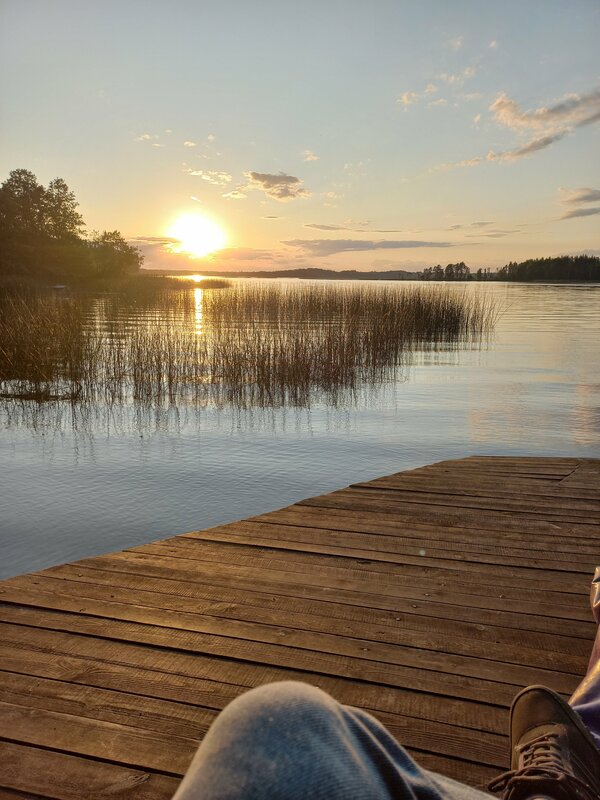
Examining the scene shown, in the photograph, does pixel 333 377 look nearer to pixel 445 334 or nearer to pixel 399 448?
pixel 399 448

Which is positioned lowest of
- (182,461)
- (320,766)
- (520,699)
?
(182,461)

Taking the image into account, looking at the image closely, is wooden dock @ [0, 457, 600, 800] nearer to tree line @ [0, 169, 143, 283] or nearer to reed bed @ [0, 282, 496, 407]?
reed bed @ [0, 282, 496, 407]

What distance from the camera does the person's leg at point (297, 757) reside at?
608 mm

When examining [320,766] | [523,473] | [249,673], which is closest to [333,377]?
[523,473]

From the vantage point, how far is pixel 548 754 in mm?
1097

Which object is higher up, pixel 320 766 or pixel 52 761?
pixel 320 766

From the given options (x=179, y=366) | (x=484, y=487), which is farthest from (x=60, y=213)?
(x=484, y=487)

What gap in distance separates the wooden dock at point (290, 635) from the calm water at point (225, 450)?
5.30 ft

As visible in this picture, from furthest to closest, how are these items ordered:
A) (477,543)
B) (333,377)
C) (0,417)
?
(333,377), (0,417), (477,543)

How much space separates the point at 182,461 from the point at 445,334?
11221 mm

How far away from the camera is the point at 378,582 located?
212 centimetres

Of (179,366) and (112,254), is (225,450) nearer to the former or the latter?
(179,366)

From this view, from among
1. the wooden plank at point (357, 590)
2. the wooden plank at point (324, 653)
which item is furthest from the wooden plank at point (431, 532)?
the wooden plank at point (324, 653)

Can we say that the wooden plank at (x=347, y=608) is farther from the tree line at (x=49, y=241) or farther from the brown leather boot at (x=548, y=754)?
the tree line at (x=49, y=241)
